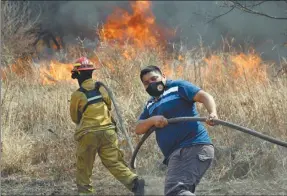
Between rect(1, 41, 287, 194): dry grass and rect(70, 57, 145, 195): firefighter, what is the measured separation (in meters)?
0.44

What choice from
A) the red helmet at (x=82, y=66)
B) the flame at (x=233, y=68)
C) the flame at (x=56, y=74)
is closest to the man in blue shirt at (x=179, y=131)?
the red helmet at (x=82, y=66)

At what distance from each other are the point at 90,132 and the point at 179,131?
249cm

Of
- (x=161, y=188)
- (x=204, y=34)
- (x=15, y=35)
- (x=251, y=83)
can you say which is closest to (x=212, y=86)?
(x=251, y=83)

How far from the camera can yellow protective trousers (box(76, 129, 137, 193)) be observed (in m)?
7.14

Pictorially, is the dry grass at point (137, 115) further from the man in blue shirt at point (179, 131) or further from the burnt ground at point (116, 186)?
the man in blue shirt at point (179, 131)

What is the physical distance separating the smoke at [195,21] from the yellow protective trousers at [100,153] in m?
5.14

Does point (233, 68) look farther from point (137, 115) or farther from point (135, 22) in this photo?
point (135, 22)

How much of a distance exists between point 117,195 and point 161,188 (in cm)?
58

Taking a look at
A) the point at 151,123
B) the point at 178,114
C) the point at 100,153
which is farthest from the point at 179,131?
the point at 100,153

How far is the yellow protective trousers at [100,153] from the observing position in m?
7.14

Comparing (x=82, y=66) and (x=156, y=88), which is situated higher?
(x=82, y=66)

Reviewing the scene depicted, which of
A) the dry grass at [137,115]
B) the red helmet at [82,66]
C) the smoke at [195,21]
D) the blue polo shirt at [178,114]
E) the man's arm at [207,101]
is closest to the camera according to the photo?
the man's arm at [207,101]

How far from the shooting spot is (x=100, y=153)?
7.30m

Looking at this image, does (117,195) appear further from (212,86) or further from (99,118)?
(212,86)
